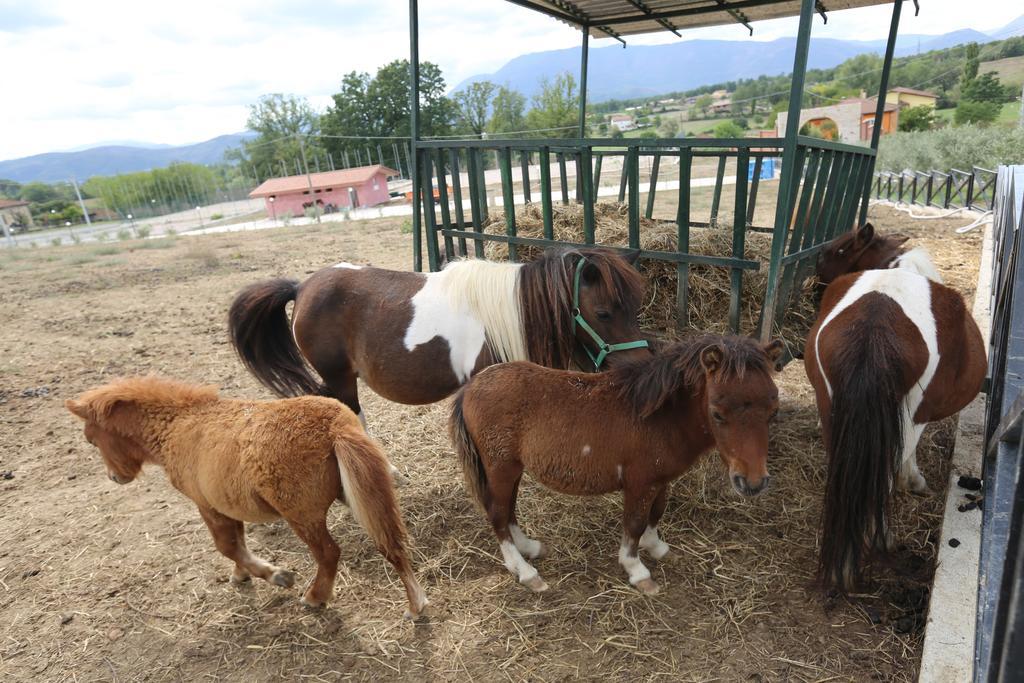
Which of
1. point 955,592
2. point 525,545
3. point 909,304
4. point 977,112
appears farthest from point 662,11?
point 977,112

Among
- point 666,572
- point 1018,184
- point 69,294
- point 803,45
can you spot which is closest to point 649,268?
point 803,45

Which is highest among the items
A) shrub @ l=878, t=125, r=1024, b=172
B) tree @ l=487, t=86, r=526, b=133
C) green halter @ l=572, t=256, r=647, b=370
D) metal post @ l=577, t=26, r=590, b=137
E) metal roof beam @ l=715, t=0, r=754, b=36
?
tree @ l=487, t=86, r=526, b=133

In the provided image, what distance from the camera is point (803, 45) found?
3184 millimetres

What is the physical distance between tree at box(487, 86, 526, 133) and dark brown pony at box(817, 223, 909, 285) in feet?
145

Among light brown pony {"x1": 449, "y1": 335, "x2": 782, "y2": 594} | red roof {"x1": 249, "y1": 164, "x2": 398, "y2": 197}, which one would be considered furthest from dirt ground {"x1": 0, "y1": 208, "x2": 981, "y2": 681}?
red roof {"x1": 249, "y1": 164, "x2": 398, "y2": 197}

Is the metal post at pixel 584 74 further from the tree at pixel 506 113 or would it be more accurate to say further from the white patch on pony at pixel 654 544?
the tree at pixel 506 113

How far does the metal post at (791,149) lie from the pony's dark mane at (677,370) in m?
1.27

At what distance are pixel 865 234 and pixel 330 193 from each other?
4577 centimetres

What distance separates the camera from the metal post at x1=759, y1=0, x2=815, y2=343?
124 inches

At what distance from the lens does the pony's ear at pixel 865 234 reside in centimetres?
384

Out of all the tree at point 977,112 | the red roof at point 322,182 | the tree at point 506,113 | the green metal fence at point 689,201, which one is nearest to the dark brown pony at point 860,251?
the green metal fence at point 689,201

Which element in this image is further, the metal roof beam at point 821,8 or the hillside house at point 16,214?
the hillside house at point 16,214

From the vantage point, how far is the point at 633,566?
2.76 meters

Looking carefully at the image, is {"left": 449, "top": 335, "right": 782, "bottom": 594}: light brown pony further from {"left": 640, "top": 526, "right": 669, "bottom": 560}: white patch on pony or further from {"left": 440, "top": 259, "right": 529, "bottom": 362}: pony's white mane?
{"left": 440, "top": 259, "right": 529, "bottom": 362}: pony's white mane
